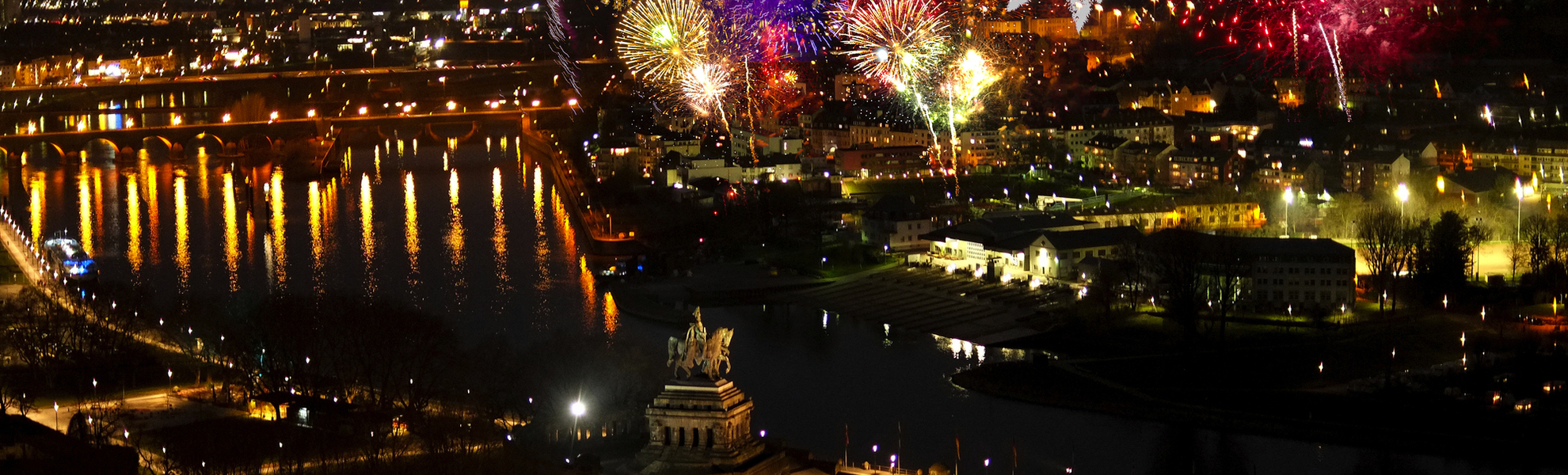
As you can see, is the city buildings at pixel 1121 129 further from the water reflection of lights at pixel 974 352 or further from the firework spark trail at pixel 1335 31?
the water reflection of lights at pixel 974 352

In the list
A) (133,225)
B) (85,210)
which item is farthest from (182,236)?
(85,210)

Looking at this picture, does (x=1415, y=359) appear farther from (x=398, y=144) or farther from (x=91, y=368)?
(x=398, y=144)

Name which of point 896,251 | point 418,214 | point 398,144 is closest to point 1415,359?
point 896,251

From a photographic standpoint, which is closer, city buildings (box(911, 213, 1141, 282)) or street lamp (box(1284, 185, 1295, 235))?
city buildings (box(911, 213, 1141, 282))

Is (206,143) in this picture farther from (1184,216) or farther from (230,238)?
(1184,216)

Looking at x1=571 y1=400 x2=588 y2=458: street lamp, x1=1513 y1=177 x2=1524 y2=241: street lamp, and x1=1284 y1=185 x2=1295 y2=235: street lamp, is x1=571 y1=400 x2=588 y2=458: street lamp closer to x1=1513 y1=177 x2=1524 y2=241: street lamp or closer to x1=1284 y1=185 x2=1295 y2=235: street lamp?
x1=1513 y1=177 x2=1524 y2=241: street lamp

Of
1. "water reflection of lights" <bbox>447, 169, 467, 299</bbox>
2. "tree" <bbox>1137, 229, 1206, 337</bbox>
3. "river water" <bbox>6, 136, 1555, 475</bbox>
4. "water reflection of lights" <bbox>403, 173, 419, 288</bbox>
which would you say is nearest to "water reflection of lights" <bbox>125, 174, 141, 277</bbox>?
"river water" <bbox>6, 136, 1555, 475</bbox>
